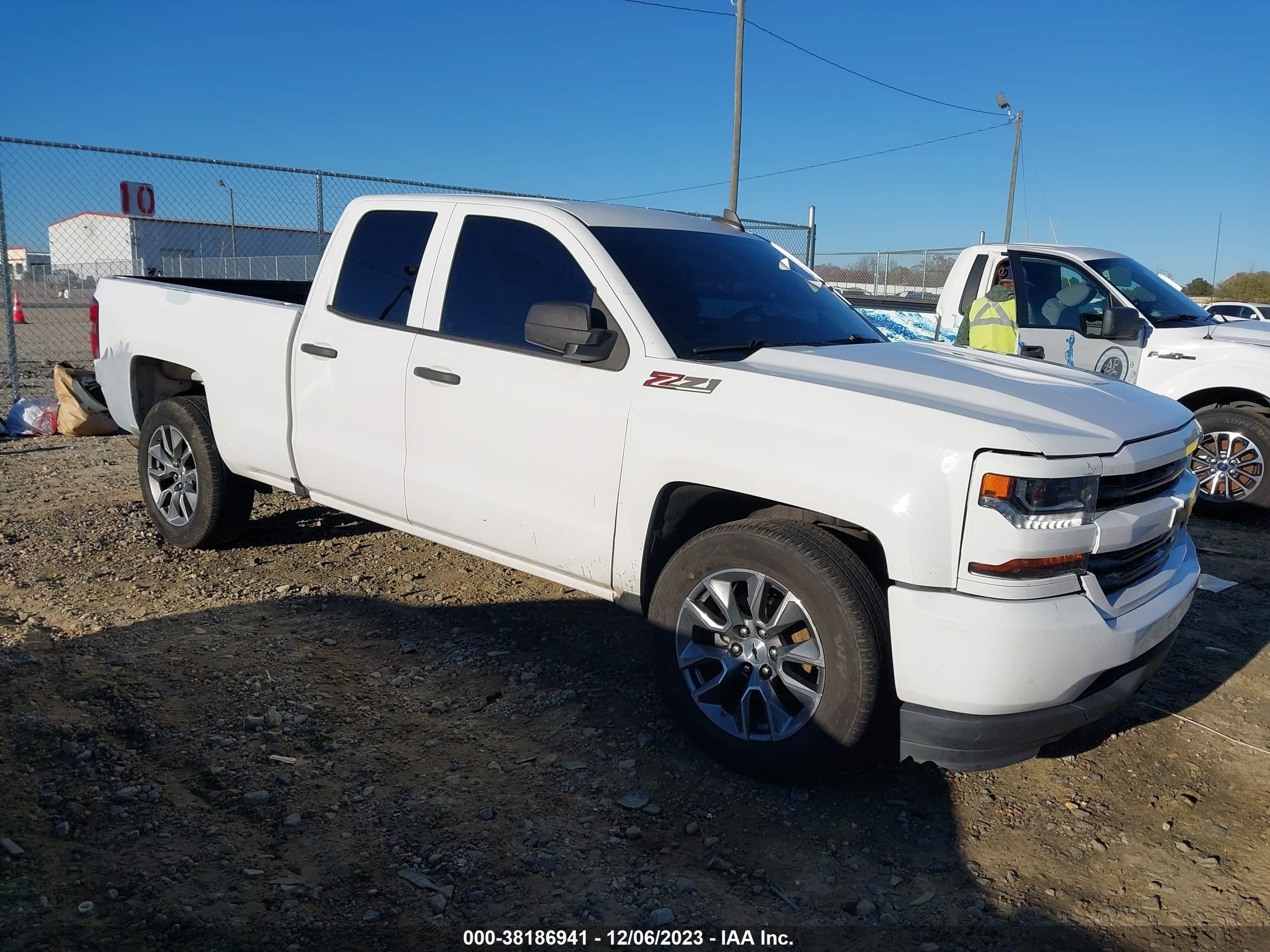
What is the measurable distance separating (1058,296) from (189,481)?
21.8ft

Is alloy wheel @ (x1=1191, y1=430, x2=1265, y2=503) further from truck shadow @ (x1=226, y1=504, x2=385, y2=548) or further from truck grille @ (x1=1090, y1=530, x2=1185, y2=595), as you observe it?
truck shadow @ (x1=226, y1=504, x2=385, y2=548)

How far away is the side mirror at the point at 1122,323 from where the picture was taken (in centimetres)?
710

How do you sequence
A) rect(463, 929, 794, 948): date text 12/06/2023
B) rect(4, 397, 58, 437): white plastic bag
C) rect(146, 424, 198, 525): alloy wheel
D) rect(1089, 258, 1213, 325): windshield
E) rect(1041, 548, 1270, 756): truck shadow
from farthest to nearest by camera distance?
rect(4, 397, 58, 437): white plastic bag < rect(1089, 258, 1213, 325): windshield < rect(146, 424, 198, 525): alloy wheel < rect(1041, 548, 1270, 756): truck shadow < rect(463, 929, 794, 948): date text 12/06/2023

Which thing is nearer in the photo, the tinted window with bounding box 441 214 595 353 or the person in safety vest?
the tinted window with bounding box 441 214 595 353

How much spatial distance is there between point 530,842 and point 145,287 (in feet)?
14.1

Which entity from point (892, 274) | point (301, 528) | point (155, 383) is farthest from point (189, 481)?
point (892, 274)

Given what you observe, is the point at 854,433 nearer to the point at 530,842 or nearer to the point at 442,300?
the point at 530,842

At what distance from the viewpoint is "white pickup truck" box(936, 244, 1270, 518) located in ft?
23.9

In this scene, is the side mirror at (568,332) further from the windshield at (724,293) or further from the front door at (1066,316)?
the front door at (1066,316)

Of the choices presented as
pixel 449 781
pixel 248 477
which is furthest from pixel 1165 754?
pixel 248 477

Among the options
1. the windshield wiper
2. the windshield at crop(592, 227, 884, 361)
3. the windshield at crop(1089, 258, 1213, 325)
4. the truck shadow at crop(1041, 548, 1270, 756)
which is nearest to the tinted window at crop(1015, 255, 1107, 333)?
the windshield at crop(1089, 258, 1213, 325)

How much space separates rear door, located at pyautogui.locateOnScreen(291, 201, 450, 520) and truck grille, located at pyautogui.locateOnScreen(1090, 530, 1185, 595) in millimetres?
2839

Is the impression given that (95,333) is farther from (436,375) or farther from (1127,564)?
(1127,564)

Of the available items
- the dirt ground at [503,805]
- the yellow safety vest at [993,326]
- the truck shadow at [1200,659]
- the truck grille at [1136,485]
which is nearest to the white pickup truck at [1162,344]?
the yellow safety vest at [993,326]
